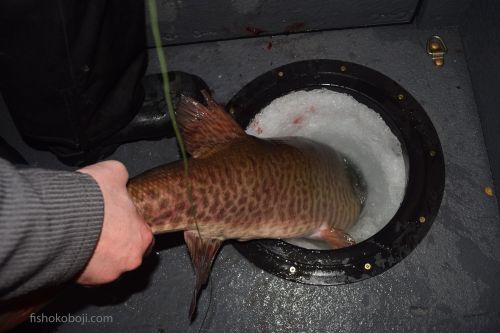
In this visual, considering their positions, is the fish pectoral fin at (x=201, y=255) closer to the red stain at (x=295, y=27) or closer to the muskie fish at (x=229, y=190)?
the muskie fish at (x=229, y=190)

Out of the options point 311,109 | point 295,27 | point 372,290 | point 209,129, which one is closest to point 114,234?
A: point 209,129

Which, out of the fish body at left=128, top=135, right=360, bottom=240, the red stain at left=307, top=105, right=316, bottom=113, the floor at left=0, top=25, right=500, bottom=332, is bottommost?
the floor at left=0, top=25, right=500, bottom=332

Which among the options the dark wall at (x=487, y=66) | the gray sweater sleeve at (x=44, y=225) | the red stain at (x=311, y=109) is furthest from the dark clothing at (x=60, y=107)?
the dark wall at (x=487, y=66)

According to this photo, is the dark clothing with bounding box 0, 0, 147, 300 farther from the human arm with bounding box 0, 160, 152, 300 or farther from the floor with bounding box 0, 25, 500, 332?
the floor with bounding box 0, 25, 500, 332

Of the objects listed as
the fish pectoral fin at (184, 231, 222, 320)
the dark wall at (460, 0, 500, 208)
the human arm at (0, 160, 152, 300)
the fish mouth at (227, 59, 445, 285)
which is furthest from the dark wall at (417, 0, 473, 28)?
the human arm at (0, 160, 152, 300)

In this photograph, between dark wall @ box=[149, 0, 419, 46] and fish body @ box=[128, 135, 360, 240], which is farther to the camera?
dark wall @ box=[149, 0, 419, 46]

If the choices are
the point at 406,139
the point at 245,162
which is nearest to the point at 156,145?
the point at 245,162

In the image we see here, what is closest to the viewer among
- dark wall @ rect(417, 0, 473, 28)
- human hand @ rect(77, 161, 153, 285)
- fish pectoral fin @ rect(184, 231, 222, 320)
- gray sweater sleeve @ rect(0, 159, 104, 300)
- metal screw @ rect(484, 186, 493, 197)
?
gray sweater sleeve @ rect(0, 159, 104, 300)

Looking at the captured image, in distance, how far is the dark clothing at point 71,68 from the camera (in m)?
0.95

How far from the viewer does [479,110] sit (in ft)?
4.84

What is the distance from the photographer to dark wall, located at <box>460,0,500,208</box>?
1355 millimetres

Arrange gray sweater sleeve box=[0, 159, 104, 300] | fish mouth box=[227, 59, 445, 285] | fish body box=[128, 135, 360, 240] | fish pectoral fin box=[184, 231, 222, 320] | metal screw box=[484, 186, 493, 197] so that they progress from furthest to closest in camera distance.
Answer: metal screw box=[484, 186, 493, 197]
fish mouth box=[227, 59, 445, 285]
fish pectoral fin box=[184, 231, 222, 320]
fish body box=[128, 135, 360, 240]
gray sweater sleeve box=[0, 159, 104, 300]

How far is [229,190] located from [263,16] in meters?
0.77

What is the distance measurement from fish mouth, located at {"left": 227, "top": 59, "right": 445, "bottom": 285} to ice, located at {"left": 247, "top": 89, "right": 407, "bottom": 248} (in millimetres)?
22
